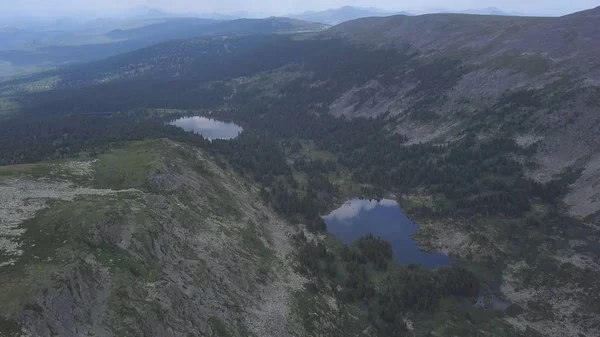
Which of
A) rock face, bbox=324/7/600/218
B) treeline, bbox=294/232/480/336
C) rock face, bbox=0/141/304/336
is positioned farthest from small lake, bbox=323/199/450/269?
rock face, bbox=324/7/600/218

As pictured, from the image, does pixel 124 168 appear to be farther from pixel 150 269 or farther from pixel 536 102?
pixel 536 102

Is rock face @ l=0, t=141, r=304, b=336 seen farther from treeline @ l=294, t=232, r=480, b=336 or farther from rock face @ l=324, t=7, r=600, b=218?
rock face @ l=324, t=7, r=600, b=218

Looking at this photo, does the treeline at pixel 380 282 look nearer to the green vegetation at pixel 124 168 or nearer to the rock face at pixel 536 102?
the green vegetation at pixel 124 168

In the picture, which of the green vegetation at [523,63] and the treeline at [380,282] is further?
the green vegetation at [523,63]

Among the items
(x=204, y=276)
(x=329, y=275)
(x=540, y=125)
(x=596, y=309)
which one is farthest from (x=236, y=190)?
(x=540, y=125)

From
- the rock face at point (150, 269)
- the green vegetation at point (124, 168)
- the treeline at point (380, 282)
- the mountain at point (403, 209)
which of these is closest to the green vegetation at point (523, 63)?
the mountain at point (403, 209)

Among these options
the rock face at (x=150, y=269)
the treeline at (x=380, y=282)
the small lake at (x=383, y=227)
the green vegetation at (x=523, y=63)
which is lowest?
the small lake at (x=383, y=227)
